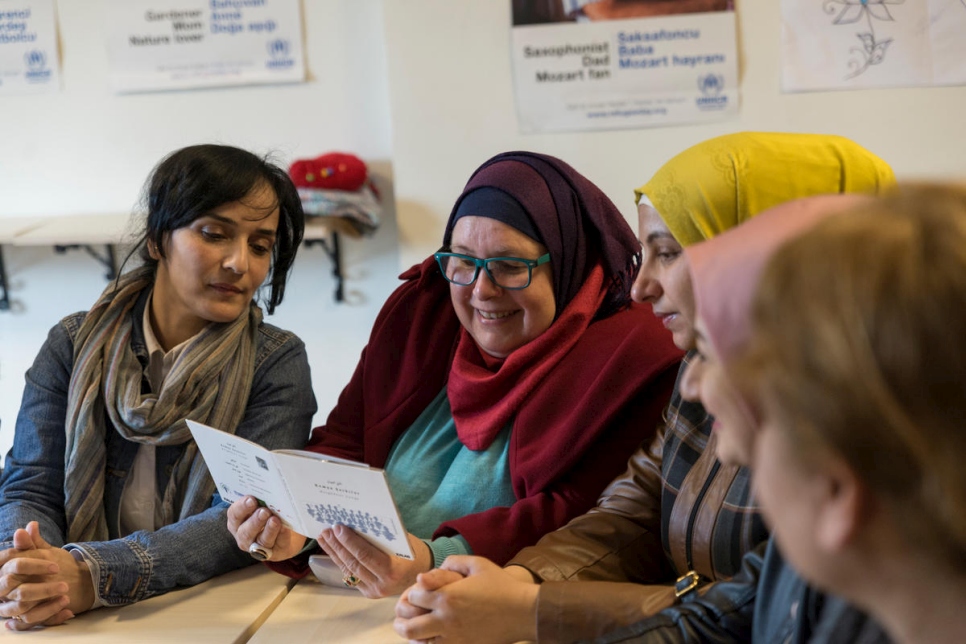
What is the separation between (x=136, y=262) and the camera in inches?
80.0

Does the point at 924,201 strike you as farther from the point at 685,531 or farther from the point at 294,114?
the point at 294,114

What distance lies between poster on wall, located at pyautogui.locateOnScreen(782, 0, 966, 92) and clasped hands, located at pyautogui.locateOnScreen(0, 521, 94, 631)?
8.07 ft

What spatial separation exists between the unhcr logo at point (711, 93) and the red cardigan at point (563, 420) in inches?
53.2

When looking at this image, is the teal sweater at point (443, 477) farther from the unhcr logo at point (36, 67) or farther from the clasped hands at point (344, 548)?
the unhcr logo at point (36, 67)

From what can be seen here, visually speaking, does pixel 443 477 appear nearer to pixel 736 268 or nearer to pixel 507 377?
pixel 507 377

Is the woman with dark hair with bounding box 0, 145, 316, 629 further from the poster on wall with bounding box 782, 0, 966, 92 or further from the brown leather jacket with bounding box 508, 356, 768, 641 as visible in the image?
the poster on wall with bounding box 782, 0, 966, 92

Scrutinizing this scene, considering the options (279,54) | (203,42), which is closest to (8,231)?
(203,42)

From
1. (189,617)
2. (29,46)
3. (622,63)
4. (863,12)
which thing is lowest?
(189,617)

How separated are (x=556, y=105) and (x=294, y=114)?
3.00 ft

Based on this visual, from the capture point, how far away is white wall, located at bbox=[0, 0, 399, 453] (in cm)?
317

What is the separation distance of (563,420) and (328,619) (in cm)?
54

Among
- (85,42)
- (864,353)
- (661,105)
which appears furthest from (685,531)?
(85,42)

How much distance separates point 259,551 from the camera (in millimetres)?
1571

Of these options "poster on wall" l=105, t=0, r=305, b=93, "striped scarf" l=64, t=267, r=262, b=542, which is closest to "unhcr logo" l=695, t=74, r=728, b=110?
"poster on wall" l=105, t=0, r=305, b=93
